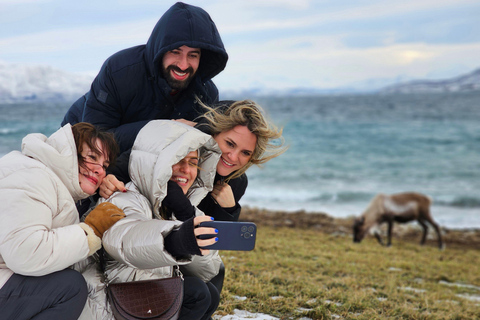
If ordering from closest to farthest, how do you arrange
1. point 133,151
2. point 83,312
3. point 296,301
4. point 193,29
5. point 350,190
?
point 83,312, point 133,151, point 193,29, point 296,301, point 350,190

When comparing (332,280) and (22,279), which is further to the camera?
(332,280)

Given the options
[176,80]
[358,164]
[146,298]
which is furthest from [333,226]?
[358,164]

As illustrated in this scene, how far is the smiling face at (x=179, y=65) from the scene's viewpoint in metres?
3.88

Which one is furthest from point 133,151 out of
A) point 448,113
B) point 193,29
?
point 448,113

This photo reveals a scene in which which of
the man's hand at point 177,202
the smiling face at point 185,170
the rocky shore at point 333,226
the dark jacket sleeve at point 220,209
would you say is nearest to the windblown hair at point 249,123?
the dark jacket sleeve at point 220,209

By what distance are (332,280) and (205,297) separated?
3.36 metres

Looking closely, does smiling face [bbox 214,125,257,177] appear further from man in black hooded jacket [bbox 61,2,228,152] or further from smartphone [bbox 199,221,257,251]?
smartphone [bbox 199,221,257,251]

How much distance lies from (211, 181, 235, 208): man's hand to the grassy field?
104cm

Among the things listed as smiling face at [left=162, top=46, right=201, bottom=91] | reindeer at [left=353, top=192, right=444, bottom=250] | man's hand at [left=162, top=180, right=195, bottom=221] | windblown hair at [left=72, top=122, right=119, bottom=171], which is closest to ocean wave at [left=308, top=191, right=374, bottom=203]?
reindeer at [left=353, top=192, right=444, bottom=250]

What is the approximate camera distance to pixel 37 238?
197 cm

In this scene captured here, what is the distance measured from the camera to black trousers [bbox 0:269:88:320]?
207 cm

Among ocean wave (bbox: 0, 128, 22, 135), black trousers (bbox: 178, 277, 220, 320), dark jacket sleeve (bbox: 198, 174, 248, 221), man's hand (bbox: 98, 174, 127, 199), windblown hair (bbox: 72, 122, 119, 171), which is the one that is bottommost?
ocean wave (bbox: 0, 128, 22, 135)

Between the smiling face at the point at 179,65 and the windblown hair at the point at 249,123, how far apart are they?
71 centimetres

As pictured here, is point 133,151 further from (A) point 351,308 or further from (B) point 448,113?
(B) point 448,113
